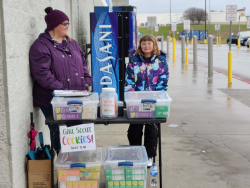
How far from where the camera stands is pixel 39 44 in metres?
4.00

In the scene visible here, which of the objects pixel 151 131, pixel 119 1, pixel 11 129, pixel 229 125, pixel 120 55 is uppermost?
pixel 119 1

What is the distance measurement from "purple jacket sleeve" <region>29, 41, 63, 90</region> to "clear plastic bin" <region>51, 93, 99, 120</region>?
41 cm

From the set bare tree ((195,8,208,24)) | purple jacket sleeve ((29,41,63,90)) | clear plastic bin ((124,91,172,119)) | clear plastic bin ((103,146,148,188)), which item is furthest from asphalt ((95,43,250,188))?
bare tree ((195,8,208,24))

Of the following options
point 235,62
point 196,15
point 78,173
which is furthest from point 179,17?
point 78,173

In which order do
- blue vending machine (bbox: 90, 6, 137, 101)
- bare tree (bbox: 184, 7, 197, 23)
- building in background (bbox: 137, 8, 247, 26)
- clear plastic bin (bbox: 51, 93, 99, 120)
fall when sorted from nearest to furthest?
1. clear plastic bin (bbox: 51, 93, 99, 120)
2. blue vending machine (bbox: 90, 6, 137, 101)
3. bare tree (bbox: 184, 7, 197, 23)
4. building in background (bbox: 137, 8, 247, 26)

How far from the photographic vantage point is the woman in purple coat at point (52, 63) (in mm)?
3943

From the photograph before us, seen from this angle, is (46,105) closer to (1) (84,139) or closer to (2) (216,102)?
(1) (84,139)

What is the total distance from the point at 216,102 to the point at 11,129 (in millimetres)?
6629

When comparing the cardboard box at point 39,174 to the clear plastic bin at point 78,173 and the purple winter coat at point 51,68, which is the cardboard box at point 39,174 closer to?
the clear plastic bin at point 78,173

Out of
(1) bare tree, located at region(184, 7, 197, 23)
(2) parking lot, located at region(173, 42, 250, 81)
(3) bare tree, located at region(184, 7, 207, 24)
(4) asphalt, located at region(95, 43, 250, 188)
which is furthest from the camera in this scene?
(1) bare tree, located at region(184, 7, 197, 23)

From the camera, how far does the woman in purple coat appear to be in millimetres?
3943

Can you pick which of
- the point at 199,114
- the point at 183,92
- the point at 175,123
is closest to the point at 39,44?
the point at 175,123

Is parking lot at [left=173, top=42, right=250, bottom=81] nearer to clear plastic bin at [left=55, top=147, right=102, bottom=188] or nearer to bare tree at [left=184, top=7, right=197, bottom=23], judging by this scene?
clear plastic bin at [left=55, top=147, right=102, bottom=188]

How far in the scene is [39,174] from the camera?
3.71m
